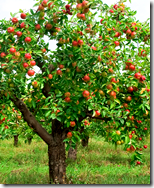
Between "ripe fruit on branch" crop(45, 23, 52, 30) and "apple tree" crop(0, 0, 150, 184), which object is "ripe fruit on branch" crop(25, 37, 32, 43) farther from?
"ripe fruit on branch" crop(45, 23, 52, 30)

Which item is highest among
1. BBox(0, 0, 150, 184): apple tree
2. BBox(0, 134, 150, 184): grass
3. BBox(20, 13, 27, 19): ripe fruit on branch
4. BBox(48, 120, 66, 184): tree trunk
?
BBox(20, 13, 27, 19): ripe fruit on branch

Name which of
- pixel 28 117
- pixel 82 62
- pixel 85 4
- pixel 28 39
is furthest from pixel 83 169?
pixel 85 4

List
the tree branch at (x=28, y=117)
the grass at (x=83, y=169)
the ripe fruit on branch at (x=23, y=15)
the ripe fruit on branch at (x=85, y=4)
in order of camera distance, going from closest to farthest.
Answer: the ripe fruit on branch at (x=85, y=4) < the ripe fruit on branch at (x=23, y=15) < the tree branch at (x=28, y=117) < the grass at (x=83, y=169)

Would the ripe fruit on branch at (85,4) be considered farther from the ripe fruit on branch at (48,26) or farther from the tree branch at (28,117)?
the tree branch at (28,117)

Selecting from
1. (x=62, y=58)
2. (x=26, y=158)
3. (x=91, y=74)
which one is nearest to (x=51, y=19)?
(x=62, y=58)

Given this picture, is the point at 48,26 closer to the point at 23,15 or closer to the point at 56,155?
the point at 23,15

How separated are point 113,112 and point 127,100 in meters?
0.44

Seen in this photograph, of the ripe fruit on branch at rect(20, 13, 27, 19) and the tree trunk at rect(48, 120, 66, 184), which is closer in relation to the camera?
the ripe fruit on branch at rect(20, 13, 27, 19)

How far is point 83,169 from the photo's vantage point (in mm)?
7516

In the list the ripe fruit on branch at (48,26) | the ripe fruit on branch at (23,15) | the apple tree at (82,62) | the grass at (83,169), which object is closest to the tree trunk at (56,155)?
the grass at (83,169)

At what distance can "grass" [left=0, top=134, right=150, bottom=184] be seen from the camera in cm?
604

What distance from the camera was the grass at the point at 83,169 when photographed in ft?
19.8

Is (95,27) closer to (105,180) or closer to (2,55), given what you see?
(2,55)

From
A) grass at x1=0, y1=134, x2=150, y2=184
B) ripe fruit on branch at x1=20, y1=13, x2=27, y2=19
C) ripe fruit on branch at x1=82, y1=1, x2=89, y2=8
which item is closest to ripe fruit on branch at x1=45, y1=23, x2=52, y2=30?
ripe fruit on branch at x1=20, y1=13, x2=27, y2=19
